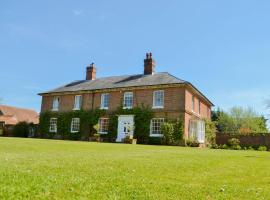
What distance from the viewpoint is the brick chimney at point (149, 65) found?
111 ft

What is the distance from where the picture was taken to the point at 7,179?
5.42m

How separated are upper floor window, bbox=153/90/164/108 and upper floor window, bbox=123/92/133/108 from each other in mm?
2709

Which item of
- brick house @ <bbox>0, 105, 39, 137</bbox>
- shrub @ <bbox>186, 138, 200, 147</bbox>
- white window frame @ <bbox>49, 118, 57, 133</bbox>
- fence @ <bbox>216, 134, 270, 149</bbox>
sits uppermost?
brick house @ <bbox>0, 105, 39, 137</bbox>

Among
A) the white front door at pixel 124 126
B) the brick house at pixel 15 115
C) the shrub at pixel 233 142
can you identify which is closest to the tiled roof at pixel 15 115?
the brick house at pixel 15 115

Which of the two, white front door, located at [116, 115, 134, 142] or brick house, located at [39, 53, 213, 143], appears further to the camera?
white front door, located at [116, 115, 134, 142]

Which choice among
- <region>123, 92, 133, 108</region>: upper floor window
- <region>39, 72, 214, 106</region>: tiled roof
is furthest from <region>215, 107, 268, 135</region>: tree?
<region>123, 92, 133, 108</region>: upper floor window

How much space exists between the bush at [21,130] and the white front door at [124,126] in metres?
14.7

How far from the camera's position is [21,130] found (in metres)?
39.9

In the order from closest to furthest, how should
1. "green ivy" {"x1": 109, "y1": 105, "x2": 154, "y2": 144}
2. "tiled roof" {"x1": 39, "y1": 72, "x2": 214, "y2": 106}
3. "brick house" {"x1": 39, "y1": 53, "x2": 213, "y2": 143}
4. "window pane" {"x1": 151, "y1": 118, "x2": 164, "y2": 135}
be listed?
"brick house" {"x1": 39, "y1": 53, "x2": 213, "y2": 143}, "window pane" {"x1": 151, "y1": 118, "x2": 164, "y2": 135}, "green ivy" {"x1": 109, "y1": 105, "x2": 154, "y2": 144}, "tiled roof" {"x1": 39, "y1": 72, "x2": 214, "y2": 106}

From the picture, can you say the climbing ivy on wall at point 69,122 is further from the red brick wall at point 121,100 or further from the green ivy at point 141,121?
the green ivy at point 141,121

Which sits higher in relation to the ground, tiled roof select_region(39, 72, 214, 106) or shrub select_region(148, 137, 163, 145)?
tiled roof select_region(39, 72, 214, 106)

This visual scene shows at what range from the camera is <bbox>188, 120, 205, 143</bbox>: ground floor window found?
30888mm

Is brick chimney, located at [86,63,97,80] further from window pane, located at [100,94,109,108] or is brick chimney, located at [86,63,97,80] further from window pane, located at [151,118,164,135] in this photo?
window pane, located at [151,118,164,135]

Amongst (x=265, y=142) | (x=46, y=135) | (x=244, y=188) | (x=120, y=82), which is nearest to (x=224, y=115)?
(x=265, y=142)
